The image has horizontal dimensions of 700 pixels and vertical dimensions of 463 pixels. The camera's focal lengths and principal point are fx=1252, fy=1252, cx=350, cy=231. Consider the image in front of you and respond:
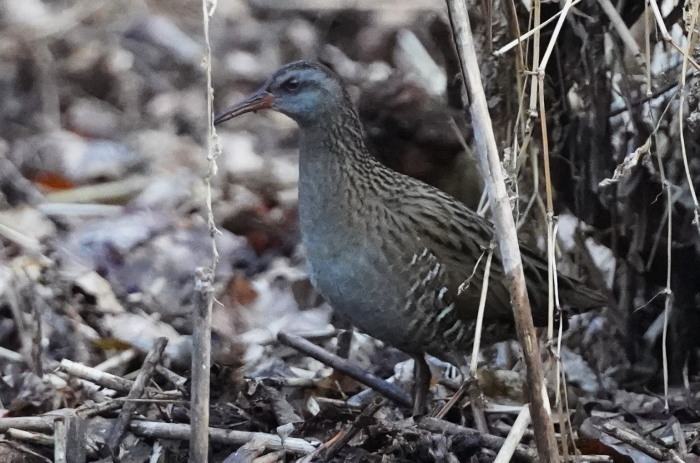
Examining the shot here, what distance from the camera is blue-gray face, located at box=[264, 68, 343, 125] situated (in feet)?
12.8

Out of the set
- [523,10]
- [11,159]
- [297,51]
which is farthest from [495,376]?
[297,51]

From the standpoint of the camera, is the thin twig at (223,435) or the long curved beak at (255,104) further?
the long curved beak at (255,104)

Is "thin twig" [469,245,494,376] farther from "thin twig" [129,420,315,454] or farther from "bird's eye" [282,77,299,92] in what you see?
"bird's eye" [282,77,299,92]

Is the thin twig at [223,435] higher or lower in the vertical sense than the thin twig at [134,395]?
lower

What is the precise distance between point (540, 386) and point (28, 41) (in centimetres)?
535

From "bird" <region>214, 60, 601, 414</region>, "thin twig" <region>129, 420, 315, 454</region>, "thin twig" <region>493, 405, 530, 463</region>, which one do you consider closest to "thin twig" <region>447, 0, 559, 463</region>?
"thin twig" <region>493, 405, 530, 463</region>

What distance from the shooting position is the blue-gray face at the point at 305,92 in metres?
3.90

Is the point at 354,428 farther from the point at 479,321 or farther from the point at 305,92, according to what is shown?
the point at 305,92

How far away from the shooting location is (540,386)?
2.64 meters

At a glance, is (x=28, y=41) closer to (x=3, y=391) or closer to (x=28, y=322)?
(x=28, y=322)

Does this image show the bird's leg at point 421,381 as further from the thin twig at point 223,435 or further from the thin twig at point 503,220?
the thin twig at point 503,220

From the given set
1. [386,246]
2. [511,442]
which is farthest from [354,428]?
[386,246]

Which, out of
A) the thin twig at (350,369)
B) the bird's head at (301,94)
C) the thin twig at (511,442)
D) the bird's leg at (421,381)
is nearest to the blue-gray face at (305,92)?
the bird's head at (301,94)

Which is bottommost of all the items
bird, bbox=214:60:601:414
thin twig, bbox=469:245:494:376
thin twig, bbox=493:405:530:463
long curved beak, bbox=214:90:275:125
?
thin twig, bbox=493:405:530:463
